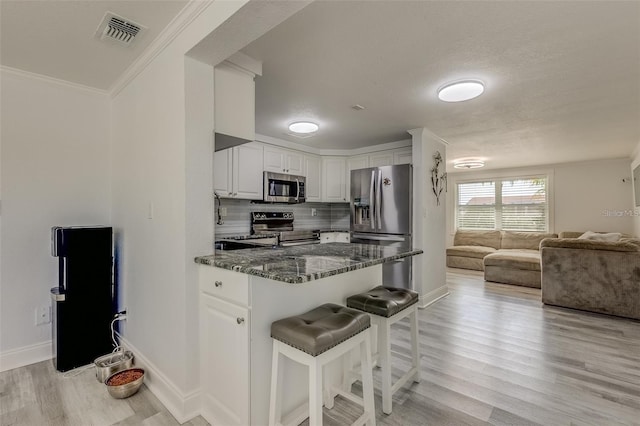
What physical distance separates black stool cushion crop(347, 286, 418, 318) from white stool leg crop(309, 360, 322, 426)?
59 centimetres

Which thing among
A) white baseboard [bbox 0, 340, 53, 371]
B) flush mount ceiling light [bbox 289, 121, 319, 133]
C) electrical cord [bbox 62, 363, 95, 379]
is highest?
flush mount ceiling light [bbox 289, 121, 319, 133]

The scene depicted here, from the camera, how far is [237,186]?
3.88 metres

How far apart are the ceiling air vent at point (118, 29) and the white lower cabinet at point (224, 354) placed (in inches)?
60.3

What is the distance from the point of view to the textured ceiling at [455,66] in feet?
5.46

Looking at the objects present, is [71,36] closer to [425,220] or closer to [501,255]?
[425,220]

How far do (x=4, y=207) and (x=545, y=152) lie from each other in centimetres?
706

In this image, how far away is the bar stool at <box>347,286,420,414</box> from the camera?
1.75 meters

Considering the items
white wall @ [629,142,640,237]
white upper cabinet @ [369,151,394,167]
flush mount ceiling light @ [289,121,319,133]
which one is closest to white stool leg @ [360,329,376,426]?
flush mount ceiling light @ [289,121,319,133]

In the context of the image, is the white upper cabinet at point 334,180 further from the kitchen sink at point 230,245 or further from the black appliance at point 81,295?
the black appliance at point 81,295

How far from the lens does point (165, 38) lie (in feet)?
6.01

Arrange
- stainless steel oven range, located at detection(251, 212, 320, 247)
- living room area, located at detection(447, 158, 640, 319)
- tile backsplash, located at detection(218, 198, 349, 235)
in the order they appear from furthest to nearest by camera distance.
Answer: stainless steel oven range, located at detection(251, 212, 320, 247)
tile backsplash, located at detection(218, 198, 349, 235)
living room area, located at detection(447, 158, 640, 319)

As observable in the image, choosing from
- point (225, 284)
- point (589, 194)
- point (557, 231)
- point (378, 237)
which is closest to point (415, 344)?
point (225, 284)

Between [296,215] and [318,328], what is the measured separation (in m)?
3.67

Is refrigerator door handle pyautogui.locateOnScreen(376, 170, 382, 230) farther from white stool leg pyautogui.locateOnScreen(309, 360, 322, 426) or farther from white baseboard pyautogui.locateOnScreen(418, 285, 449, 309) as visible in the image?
white stool leg pyautogui.locateOnScreen(309, 360, 322, 426)
